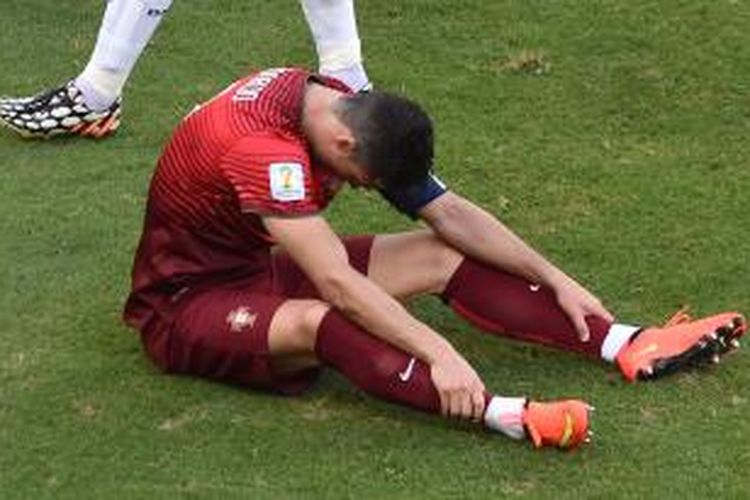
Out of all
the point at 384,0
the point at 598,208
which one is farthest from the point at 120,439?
the point at 384,0

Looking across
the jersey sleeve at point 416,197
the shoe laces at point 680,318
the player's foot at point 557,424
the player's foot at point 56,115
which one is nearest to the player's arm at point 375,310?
the player's foot at point 557,424

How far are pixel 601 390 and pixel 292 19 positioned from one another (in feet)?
10.2

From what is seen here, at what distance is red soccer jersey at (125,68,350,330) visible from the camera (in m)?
3.35

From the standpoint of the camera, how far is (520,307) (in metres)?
3.76

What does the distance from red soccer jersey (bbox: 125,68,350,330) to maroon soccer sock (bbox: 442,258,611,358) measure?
1.43ft

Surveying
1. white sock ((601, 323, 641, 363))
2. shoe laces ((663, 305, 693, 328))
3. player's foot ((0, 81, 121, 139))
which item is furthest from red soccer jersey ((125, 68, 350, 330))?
player's foot ((0, 81, 121, 139))

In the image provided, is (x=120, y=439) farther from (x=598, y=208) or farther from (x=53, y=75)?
(x=53, y=75)

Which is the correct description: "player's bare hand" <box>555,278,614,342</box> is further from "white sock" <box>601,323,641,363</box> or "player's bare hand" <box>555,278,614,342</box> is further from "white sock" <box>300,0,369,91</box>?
"white sock" <box>300,0,369,91</box>

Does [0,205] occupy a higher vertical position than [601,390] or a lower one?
lower

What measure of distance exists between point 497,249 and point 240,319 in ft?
2.11

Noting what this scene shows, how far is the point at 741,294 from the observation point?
409 cm

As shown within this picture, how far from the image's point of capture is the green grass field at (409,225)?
3.30 metres

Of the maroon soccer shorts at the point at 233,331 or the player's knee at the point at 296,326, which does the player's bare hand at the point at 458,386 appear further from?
the maroon soccer shorts at the point at 233,331

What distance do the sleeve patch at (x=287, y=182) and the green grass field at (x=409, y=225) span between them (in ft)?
1.70
